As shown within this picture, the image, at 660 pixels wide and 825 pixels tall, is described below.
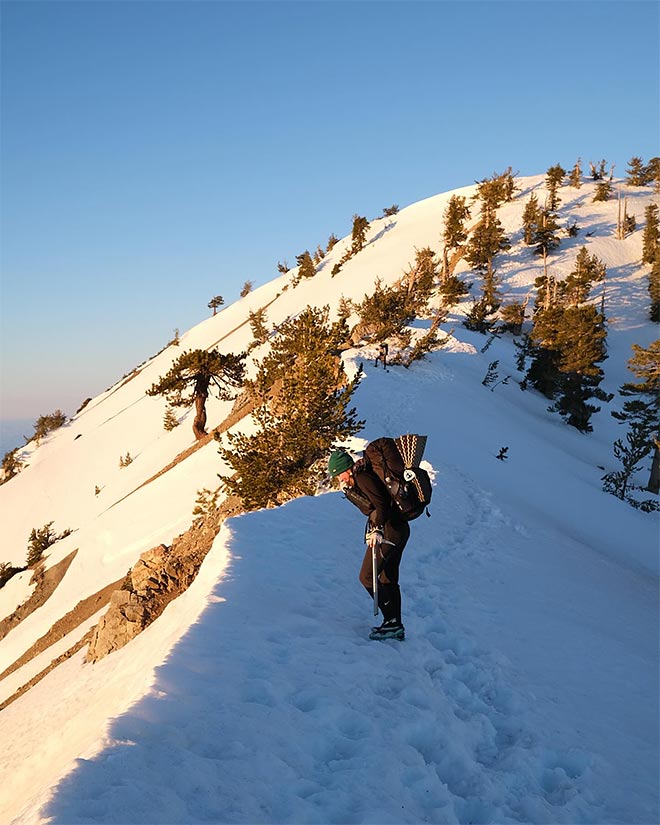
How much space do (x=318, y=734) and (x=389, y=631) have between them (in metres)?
2.09

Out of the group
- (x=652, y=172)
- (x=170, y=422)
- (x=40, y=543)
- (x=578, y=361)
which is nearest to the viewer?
(x=40, y=543)

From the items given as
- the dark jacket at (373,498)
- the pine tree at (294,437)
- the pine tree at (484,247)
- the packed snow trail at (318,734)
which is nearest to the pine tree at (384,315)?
the pine tree at (294,437)

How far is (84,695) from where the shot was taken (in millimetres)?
7230

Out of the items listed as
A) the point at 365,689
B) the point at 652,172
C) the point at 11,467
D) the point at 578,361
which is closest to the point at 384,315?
the point at 578,361

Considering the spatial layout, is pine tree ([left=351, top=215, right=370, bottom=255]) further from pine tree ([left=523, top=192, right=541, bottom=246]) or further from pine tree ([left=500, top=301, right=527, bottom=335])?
pine tree ([left=500, top=301, right=527, bottom=335])

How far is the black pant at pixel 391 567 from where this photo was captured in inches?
243

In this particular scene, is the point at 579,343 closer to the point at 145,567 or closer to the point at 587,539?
the point at 587,539

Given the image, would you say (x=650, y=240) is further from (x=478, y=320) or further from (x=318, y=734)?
(x=318, y=734)

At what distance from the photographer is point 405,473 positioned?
6.04m

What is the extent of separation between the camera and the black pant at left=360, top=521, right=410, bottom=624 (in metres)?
6.17

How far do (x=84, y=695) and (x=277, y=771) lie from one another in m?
4.77

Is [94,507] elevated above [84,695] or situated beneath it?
situated beneath

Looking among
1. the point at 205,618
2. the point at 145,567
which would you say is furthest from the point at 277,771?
the point at 145,567

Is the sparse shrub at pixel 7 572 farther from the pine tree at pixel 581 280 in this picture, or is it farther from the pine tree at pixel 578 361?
the pine tree at pixel 581 280
